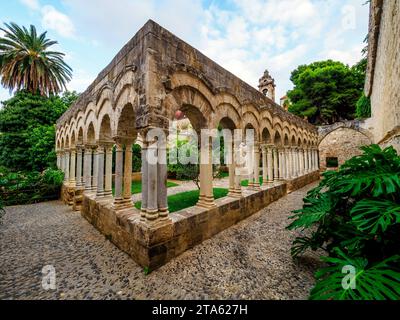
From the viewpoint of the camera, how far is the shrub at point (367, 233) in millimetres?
1397

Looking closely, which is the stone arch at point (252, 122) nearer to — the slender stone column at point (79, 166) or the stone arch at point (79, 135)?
the stone arch at point (79, 135)

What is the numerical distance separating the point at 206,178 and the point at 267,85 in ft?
36.4

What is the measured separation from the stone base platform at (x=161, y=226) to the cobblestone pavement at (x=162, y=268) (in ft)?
0.49

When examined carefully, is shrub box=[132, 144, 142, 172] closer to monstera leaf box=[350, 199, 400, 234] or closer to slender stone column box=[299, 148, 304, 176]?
slender stone column box=[299, 148, 304, 176]

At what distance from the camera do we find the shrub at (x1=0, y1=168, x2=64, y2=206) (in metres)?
7.63

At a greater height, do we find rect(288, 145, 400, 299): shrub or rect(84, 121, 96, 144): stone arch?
rect(84, 121, 96, 144): stone arch

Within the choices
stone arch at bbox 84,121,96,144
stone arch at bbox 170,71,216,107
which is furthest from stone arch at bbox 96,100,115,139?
stone arch at bbox 170,71,216,107

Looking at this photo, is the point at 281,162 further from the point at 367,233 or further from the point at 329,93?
the point at 329,93

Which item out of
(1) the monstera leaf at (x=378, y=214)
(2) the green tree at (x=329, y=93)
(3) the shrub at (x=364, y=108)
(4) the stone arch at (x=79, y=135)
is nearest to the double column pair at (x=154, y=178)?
(1) the monstera leaf at (x=378, y=214)

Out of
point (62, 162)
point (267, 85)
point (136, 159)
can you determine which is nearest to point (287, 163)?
point (267, 85)

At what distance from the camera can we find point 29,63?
12703mm

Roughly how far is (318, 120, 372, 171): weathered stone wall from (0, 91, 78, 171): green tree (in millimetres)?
18902

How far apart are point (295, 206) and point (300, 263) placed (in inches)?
139
